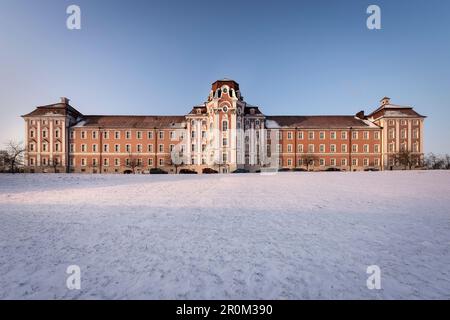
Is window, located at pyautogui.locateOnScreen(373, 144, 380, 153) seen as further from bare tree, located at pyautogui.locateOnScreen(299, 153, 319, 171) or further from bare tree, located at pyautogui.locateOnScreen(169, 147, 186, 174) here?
bare tree, located at pyautogui.locateOnScreen(169, 147, 186, 174)

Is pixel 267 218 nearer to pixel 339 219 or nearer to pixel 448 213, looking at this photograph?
pixel 339 219

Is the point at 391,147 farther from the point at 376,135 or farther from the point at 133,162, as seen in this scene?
the point at 133,162

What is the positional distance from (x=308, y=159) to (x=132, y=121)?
140ft

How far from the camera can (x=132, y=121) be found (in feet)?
167

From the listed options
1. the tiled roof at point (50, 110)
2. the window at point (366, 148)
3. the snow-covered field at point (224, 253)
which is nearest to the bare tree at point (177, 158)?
the tiled roof at point (50, 110)

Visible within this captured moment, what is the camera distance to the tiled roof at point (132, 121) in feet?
161

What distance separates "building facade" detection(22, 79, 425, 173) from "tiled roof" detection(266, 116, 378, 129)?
12.4 inches

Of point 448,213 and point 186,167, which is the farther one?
point 186,167

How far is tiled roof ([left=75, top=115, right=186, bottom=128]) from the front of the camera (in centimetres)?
4912

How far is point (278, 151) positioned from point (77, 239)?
46.5 meters

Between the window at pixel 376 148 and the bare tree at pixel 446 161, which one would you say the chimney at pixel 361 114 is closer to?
the window at pixel 376 148

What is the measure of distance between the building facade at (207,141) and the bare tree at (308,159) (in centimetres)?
21

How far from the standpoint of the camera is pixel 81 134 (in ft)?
157
